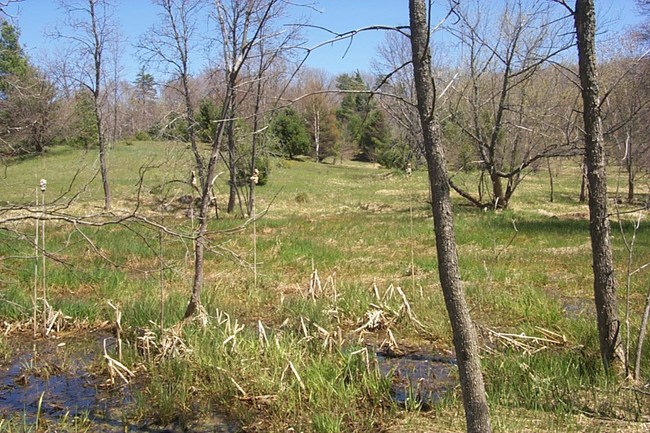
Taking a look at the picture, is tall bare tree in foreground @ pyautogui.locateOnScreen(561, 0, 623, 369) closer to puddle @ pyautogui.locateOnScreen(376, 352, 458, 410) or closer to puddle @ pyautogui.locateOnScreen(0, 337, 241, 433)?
puddle @ pyautogui.locateOnScreen(376, 352, 458, 410)

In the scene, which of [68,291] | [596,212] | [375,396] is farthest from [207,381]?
[68,291]

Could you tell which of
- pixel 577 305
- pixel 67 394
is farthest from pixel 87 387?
pixel 577 305

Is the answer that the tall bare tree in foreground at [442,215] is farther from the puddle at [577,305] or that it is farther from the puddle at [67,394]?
the puddle at [577,305]

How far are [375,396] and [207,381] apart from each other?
1529mm

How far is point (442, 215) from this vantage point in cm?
312

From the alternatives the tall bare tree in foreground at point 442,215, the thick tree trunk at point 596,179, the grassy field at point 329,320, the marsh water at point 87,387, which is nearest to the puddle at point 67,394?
the marsh water at point 87,387

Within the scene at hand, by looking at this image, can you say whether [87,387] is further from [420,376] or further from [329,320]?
[420,376]

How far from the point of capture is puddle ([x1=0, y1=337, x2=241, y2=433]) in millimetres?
4961

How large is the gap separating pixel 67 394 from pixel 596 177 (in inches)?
191

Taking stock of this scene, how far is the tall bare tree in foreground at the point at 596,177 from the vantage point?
466 centimetres

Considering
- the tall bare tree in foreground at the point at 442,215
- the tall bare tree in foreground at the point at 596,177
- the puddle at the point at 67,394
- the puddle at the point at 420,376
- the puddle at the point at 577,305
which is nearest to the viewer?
the tall bare tree in foreground at the point at 442,215

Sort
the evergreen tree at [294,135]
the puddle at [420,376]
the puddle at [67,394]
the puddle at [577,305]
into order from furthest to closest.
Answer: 1. the evergreen tree at [294,135]
2. the puddle at [577,305]
3. the puddle at [420,376]
4. the puddle at [67,394]

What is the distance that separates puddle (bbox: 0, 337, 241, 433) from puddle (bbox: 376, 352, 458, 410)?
4.70 feet

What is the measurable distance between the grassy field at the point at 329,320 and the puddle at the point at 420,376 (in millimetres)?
156
